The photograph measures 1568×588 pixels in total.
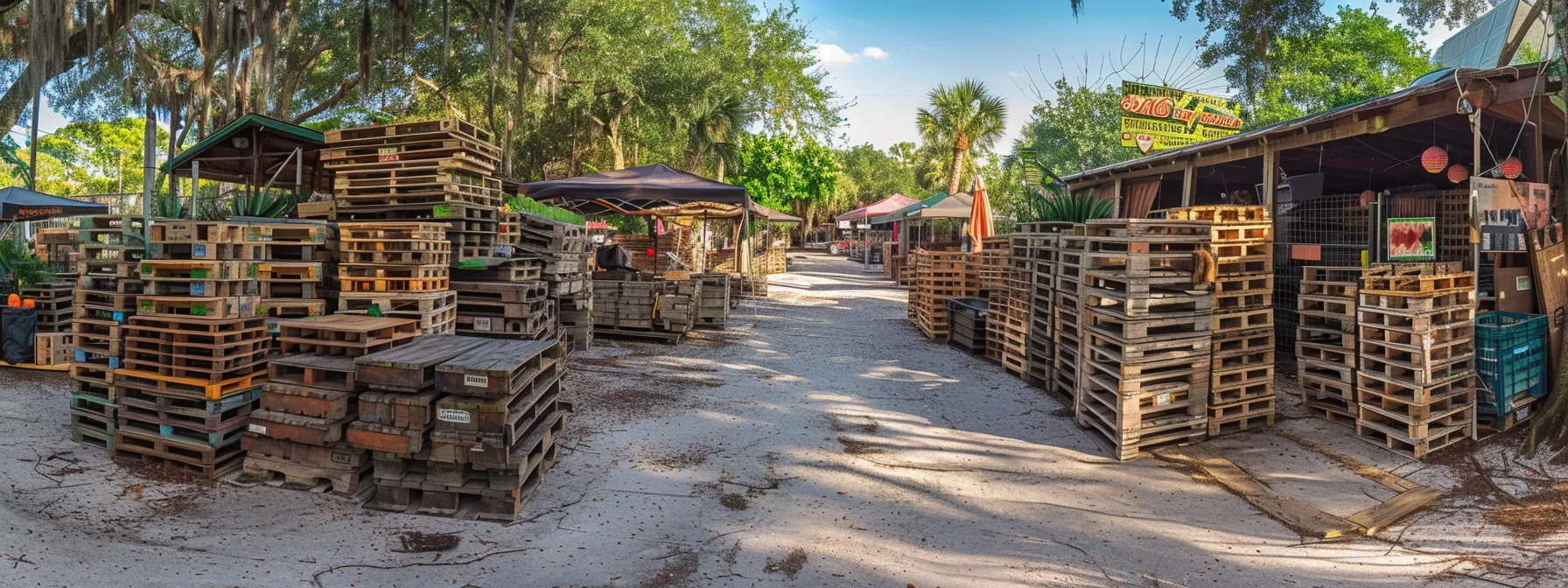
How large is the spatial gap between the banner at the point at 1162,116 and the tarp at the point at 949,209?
5207mm

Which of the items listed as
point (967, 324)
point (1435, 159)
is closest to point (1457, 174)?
point (1435, 159)

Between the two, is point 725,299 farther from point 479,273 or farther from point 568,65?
point 568,65

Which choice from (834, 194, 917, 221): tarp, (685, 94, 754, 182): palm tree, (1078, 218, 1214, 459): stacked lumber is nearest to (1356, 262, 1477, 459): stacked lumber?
(1078, 218, 1214, 459): stacked lumber

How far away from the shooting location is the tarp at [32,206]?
14.6 m

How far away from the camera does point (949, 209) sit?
2452 cm

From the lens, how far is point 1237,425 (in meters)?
7.67

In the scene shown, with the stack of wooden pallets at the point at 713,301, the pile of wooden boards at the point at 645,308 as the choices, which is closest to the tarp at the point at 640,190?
the stack of wooden pallets at the point at 713,301

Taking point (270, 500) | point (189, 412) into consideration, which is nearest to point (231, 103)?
point (189, 412)

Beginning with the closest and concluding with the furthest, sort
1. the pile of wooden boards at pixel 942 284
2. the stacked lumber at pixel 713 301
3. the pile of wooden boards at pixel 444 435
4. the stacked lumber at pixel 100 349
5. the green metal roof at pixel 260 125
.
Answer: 1. the pile of wooden boards at pixel 444 435
2. the stacked lumber at pixel 100 349
3. the green metal roof at pixel 260 125
4. the pile of wooden boards at pixel 942 284
5. the stacked lumber at pixel 713 301

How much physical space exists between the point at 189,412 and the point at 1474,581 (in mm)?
8576

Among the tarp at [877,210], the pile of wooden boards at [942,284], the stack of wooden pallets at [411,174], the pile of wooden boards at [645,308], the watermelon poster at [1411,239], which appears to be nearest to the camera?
the watermelon poster at [1411,239]

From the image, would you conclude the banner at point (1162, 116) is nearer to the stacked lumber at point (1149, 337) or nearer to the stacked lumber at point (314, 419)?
the stacked lumber at point (1149, 337)

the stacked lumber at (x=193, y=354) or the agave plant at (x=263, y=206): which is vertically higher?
the agave plant at (x=263, y=206)

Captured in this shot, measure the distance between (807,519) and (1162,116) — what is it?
1817 centimetres
